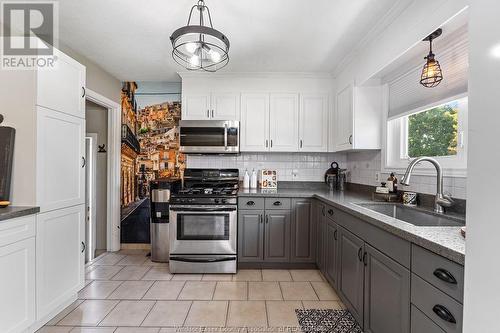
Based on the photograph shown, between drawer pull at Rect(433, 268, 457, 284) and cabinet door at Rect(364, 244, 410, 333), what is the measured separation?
0.23 meters

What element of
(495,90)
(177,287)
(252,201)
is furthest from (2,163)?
(495,90)

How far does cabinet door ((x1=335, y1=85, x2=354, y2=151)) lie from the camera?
2.84m

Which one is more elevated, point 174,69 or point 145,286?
point 174,69

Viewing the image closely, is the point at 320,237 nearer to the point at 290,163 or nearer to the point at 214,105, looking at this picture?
the point at 290,163

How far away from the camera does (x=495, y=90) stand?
Answer: 640mm

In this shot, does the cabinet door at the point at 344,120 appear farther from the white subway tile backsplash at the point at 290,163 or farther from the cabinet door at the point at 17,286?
the cabinet door at the point at 17,286

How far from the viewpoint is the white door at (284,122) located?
3.40 m

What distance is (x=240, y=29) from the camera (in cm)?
232

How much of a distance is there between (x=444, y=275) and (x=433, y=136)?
153 cm

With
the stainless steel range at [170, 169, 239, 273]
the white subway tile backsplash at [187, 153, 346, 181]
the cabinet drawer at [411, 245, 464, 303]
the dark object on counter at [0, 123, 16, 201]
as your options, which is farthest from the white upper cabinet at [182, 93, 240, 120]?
the cabinet drawer at [411, 245, 464, 303]

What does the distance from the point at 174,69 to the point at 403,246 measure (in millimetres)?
3043

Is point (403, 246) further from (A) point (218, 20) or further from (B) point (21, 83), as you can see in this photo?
(B) point (21, 83)

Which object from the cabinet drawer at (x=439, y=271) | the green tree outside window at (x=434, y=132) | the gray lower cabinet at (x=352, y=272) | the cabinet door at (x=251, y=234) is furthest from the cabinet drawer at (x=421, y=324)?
the cabinet door at (x=251, y=234)

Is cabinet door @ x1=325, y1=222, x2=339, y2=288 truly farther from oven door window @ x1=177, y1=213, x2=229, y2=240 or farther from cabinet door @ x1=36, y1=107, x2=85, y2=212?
cabinet door @ x1=36, y1=107, x2=85, y2=212
